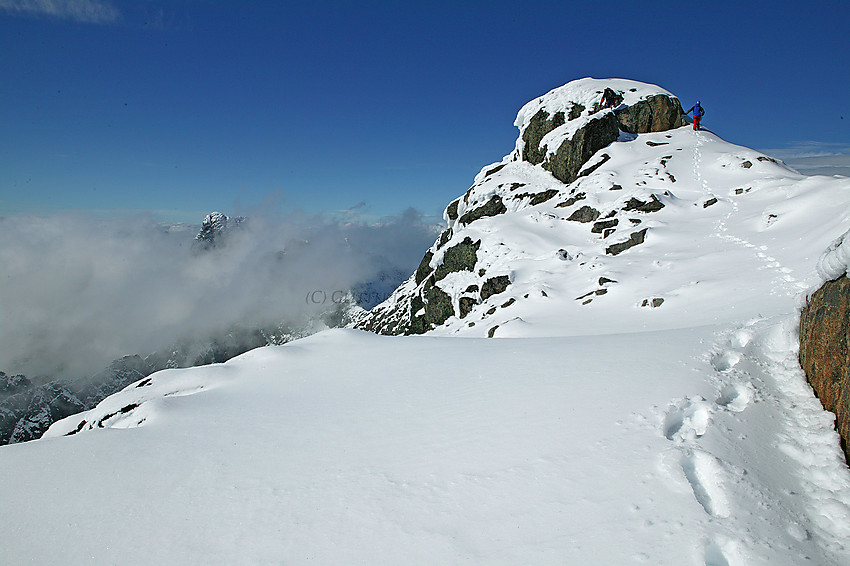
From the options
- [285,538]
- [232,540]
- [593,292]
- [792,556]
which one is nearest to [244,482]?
[232,540]

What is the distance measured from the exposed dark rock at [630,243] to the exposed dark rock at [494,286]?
6939 mm

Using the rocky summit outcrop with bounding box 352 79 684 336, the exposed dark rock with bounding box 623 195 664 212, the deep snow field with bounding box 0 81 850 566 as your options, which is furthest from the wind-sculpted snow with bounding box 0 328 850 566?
the exposed dark rock with bounding box 623 195 664 212

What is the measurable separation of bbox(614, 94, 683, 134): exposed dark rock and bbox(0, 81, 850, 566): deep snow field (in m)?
36.8

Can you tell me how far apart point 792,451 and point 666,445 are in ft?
5.07

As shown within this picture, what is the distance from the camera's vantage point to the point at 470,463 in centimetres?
466

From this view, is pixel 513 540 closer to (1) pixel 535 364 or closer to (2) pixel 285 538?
(2) pixel 285 538

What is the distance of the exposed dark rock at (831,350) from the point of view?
4.67 m

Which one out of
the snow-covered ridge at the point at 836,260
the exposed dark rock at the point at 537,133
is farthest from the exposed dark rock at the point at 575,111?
the snow-covered ridge at the point at 836,260

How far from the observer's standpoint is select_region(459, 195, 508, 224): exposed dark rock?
41.7 metres

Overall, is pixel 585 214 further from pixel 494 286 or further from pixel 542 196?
pixel 494 286

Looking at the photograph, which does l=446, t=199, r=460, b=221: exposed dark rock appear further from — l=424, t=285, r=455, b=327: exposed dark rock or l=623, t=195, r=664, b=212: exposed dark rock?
l=623, t=195, r=664, b=212: exposed dark rock

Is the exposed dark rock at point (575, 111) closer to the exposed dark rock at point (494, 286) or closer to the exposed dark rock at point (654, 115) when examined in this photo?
the exposed dark rock at point (654, 115)

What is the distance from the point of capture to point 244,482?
486 cm

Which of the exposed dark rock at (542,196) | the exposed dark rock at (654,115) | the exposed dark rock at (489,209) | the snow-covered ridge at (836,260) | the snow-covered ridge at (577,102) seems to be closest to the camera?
the snow-covered ridge at (836,260)
